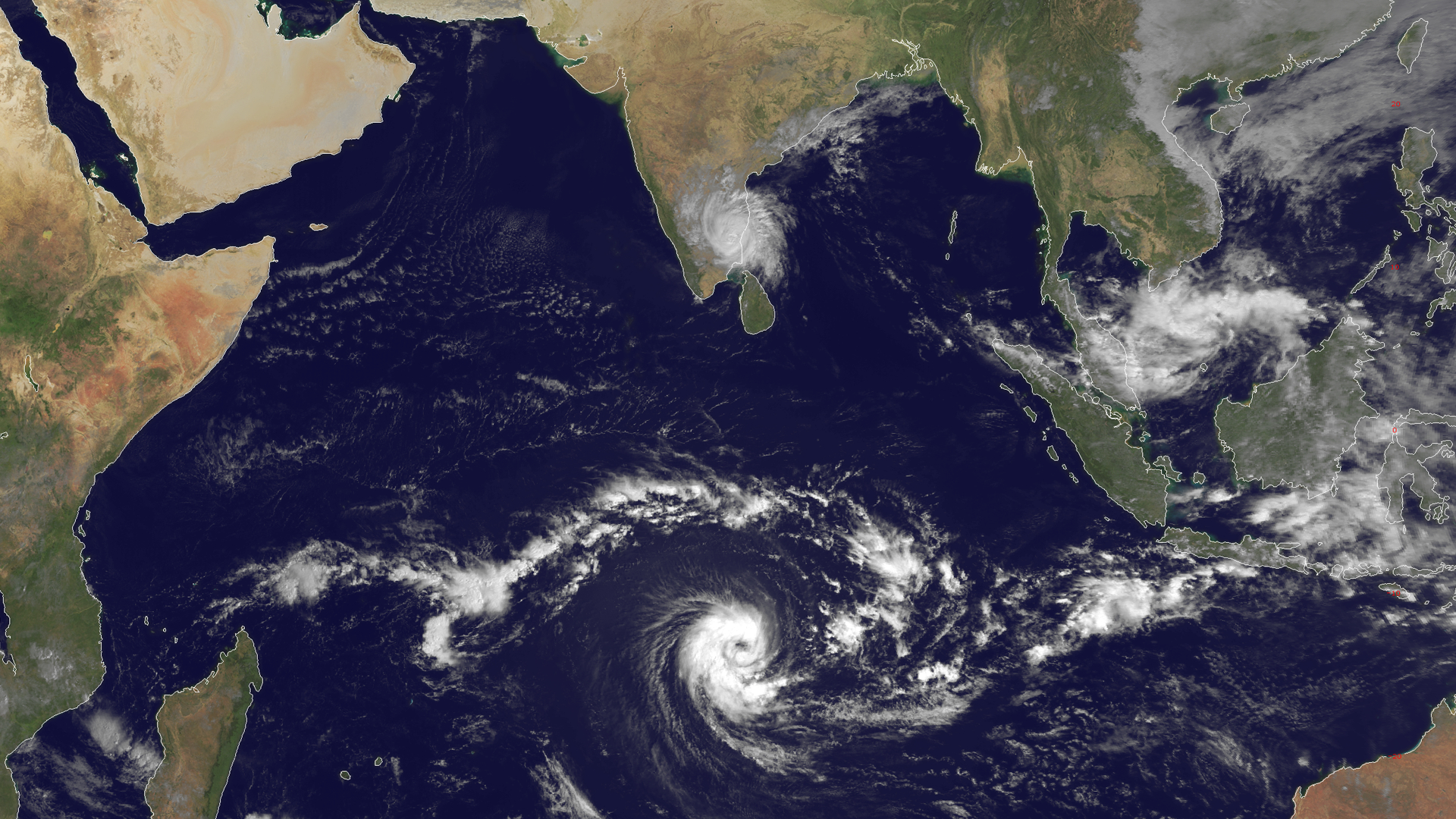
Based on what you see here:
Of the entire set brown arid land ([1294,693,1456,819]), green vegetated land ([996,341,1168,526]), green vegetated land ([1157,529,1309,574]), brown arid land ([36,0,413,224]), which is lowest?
brown arid land ([1294,693,1456,819])

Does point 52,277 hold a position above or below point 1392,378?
below

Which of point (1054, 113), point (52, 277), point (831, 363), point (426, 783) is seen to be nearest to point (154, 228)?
point (52, 277)

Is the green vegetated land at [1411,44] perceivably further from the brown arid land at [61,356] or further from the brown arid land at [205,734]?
the brown arid land at [205,734]

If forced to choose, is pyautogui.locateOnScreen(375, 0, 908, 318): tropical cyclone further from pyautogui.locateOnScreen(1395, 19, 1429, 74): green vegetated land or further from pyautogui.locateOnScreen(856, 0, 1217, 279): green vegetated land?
pyautogui.locateOnScreen(1395, 19, 1429, 74): green vegetated land

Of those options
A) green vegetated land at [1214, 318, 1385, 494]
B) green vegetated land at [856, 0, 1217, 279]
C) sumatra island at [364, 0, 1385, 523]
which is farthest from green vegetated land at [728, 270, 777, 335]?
green vegetated land at [1214, 318, 1385, 494]

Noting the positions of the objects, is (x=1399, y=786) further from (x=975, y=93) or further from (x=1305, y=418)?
(x=975, y=93)

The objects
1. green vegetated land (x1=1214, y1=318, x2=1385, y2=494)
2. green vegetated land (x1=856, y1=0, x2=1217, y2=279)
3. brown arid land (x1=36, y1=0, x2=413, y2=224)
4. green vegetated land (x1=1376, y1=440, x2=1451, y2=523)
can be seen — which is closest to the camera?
green vegetated land (x1=1376, y1=440, x2=1451, y2=523)

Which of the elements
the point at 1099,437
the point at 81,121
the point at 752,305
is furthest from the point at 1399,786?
the point at 81,121

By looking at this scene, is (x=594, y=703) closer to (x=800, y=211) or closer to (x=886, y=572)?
(x=886, y=572)
